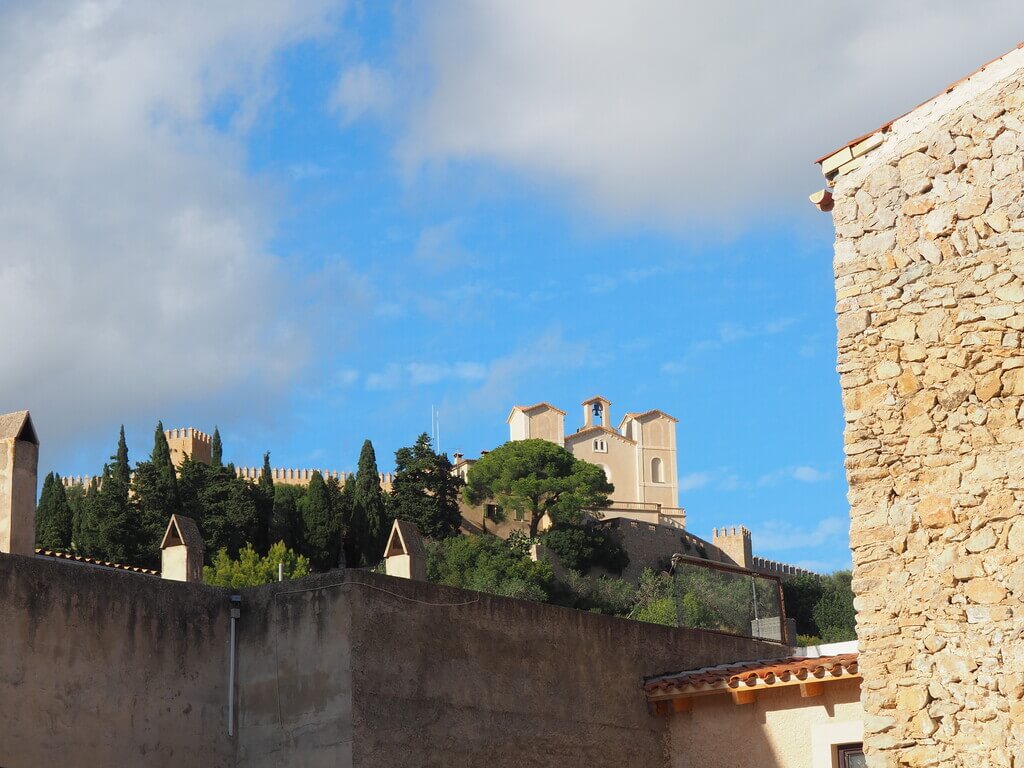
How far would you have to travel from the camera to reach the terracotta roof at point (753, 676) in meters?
9.93

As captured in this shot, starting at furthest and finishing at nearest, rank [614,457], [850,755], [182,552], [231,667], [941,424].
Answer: [614,457] < [182,552] < [850,755] < [231,667] < [941,424]

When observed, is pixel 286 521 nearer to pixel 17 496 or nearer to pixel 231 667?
pixel 17 496

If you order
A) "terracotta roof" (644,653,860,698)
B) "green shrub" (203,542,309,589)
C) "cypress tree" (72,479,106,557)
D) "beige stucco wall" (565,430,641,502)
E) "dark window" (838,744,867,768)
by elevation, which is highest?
"beige stucco wall" (565,430,641,502)

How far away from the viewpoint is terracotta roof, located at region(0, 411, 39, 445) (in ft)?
34.7

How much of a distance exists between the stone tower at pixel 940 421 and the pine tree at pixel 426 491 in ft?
152

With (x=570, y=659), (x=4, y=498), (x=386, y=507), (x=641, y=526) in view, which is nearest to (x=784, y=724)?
(x=570, y=659)

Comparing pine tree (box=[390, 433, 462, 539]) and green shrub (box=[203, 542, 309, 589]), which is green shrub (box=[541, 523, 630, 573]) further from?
green shrub (box=[203, 542, 309, 589])

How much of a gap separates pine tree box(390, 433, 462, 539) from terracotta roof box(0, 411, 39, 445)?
43.3 metres

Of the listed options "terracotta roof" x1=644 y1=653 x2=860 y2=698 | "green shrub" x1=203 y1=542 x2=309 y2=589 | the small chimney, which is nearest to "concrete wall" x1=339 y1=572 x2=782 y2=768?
"terracotta roof" x1=644 y1=653 x2=860 y2=698

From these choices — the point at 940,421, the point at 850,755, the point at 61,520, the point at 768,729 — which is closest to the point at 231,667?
the point at 768,729

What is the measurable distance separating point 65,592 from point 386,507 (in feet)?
149

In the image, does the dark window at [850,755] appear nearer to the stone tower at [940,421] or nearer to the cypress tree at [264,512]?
the stone tower at [940,421]

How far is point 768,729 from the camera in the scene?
412 inches

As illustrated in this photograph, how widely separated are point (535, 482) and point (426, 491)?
5.14 metres
